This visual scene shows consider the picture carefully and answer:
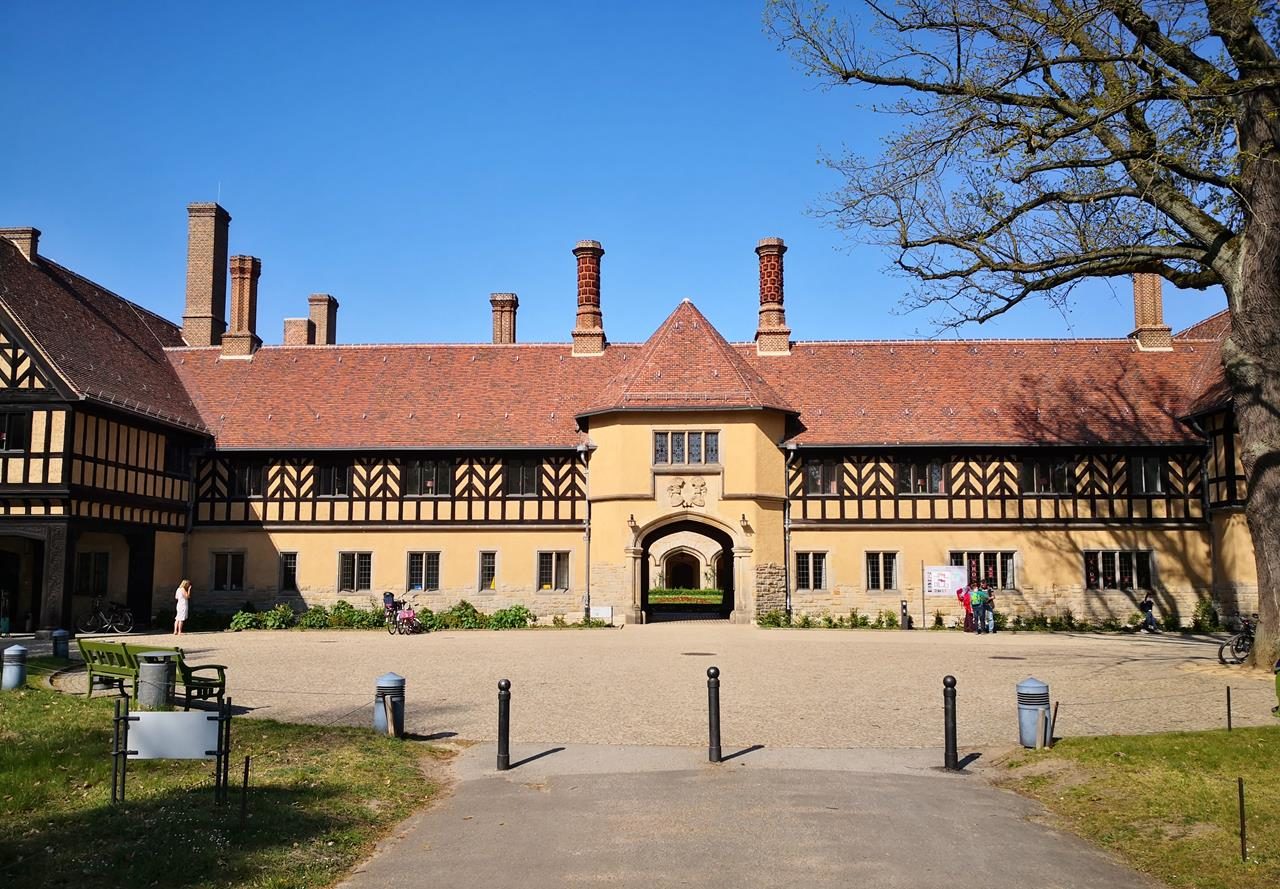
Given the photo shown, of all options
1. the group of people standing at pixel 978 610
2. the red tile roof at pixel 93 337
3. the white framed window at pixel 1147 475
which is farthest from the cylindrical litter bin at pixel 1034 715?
the red tile roof at pixel 93 337

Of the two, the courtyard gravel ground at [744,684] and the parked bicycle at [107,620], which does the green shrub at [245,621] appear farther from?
the courtyard gravel ground at [744,684]

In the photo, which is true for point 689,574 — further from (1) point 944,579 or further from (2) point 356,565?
(1) point 944,579

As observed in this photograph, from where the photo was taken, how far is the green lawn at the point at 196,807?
23.8 ft

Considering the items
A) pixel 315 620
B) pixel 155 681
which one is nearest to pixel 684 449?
pixel 315 620

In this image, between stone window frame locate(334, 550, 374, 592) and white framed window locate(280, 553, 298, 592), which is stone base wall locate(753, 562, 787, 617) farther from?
white framed window locate(280, 553, 298, 592)

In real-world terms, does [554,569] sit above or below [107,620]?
above

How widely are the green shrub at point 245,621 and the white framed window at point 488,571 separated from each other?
6145mm

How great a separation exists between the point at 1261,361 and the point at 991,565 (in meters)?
13.9

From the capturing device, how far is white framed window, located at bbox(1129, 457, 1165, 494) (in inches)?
1181

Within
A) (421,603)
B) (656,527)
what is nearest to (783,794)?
(656,527)

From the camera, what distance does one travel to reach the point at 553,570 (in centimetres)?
3089

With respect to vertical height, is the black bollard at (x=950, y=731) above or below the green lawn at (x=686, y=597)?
below

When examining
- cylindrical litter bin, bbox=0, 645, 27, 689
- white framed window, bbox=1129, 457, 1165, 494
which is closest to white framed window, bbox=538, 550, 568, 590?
white framed window, bbox=1129, 457, 1165, 494

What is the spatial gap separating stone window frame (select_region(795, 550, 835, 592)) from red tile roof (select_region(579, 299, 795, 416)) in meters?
4.13
